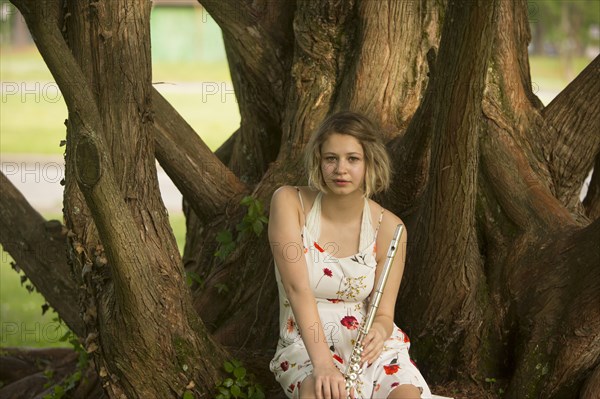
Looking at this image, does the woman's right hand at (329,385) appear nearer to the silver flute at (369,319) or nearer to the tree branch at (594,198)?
the silver flute at (369,319)

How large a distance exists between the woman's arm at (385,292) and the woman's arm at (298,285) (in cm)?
16

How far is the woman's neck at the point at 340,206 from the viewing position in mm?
3695

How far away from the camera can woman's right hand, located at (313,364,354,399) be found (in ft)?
10.7

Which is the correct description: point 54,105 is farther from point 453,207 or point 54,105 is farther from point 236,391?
point 453,207

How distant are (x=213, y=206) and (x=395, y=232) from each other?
1299mm

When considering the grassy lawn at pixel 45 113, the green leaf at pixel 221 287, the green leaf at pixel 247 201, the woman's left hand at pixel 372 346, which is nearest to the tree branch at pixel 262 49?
the green leaf at pixel 247 201

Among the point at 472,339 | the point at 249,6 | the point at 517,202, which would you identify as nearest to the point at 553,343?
the point at 472,339

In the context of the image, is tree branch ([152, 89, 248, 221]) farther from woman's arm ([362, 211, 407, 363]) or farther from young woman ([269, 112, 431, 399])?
woman's arm ([362, 211, 407, 363])

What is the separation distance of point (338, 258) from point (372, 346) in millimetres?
370

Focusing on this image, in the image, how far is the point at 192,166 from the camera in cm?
464

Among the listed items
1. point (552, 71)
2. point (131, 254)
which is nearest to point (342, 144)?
point (131, 254)

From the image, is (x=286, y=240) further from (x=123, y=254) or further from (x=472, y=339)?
(x=472, y=339)

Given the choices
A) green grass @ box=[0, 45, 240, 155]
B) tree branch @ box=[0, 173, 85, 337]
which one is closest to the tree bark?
tree branch @ box=[0, 173, 85, 337]

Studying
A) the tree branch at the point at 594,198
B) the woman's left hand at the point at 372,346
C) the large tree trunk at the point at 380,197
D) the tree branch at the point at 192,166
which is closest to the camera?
the woman's left hand at the point at 372,346
